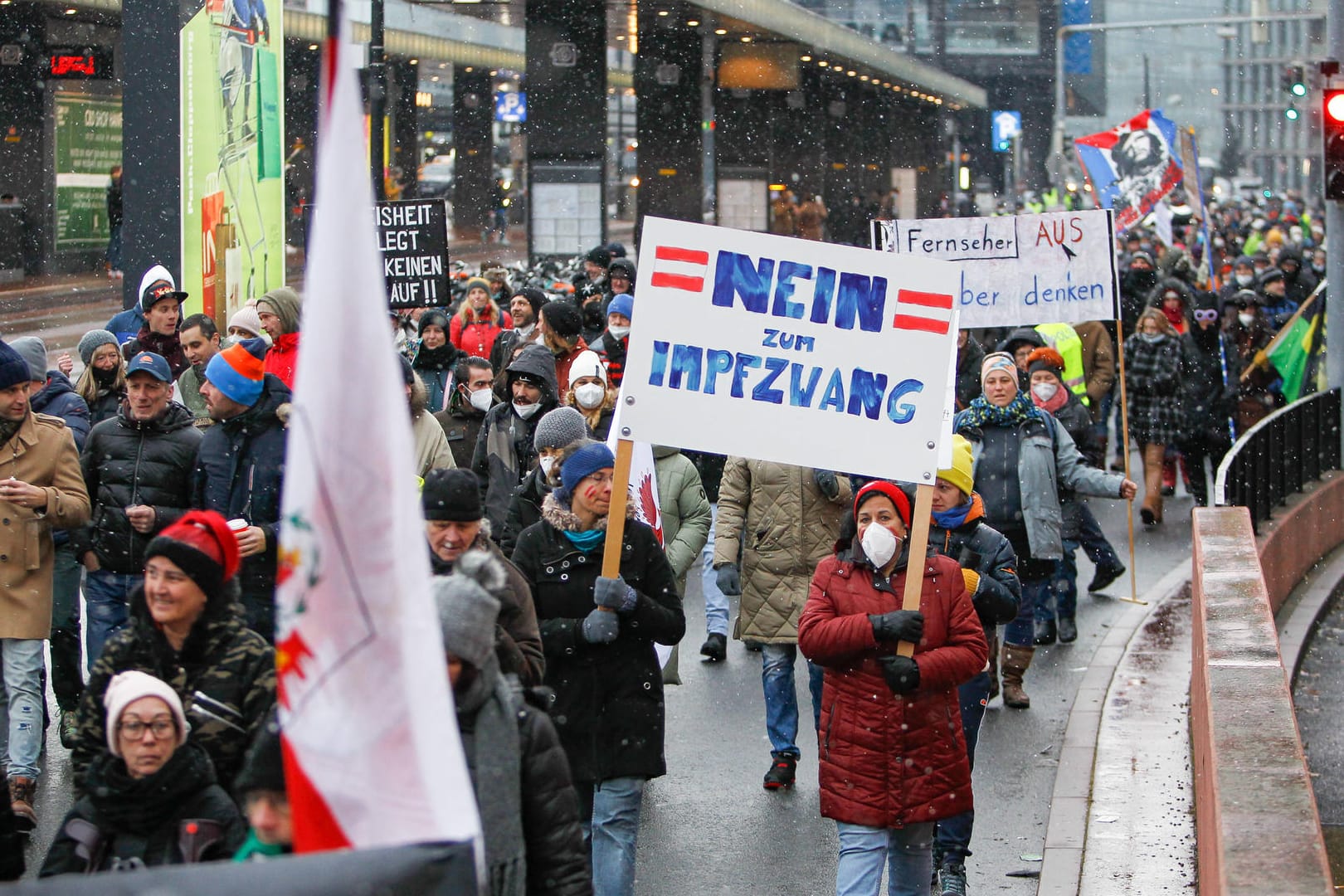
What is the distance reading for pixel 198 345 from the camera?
991 cm

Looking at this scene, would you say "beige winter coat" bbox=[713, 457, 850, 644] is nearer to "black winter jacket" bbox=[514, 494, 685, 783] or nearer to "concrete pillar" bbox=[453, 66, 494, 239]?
"black winter jacket" bbox=[514, 494, 685, 783]

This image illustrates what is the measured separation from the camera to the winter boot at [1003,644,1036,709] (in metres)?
9.21

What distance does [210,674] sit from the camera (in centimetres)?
434

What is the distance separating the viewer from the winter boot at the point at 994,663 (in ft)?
25.2

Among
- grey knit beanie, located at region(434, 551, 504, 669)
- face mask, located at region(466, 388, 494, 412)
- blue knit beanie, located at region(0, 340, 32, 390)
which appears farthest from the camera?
face mask, located at region(466, 388, 494, 412)

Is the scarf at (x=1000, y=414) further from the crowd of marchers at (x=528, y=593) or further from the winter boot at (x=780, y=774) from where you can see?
the winter boot at (x=780, y=774)

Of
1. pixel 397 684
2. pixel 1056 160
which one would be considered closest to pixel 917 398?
pixel 397 684

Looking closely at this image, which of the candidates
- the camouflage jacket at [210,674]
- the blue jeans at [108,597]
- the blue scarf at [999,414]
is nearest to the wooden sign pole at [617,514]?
the camouflage jacket at [210,674]

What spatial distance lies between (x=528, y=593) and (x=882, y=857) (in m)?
1.28

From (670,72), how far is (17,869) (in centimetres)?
3318

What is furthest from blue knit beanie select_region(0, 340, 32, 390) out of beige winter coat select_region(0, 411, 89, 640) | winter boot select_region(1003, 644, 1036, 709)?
winter boot select_region(1003, 644, 1036, 709)

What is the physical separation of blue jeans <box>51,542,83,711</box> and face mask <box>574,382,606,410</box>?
2297 millimetres

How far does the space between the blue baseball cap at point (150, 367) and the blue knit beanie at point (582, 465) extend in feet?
6.96

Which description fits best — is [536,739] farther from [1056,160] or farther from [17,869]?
[1056,160]
